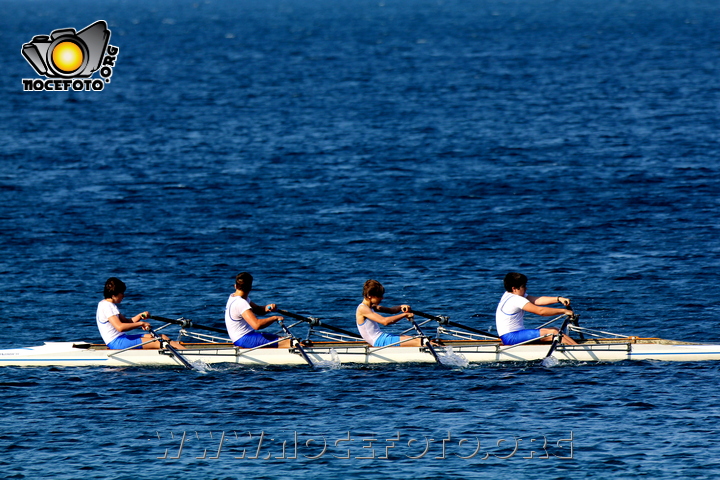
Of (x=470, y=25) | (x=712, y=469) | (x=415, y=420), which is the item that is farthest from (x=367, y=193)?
(x=470, y=25)

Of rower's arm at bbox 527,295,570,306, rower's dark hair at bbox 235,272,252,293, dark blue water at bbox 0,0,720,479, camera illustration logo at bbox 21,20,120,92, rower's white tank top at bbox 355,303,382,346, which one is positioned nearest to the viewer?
dark blue water at bbox 0,0,720,479

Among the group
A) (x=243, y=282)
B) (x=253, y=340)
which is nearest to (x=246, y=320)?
(x=253, y=340)

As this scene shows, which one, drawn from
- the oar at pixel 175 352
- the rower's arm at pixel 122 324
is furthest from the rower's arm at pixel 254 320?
the rower's arm at pixel 122 324

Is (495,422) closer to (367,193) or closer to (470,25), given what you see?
(367,193)

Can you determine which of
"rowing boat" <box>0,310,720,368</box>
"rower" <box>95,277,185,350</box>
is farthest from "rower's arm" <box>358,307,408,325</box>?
"rower" <box>95,277,185,350</box>

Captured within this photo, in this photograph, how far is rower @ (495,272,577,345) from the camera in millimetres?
23266

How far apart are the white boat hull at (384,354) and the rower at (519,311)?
0.74 ft

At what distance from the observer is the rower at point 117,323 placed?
918 inches

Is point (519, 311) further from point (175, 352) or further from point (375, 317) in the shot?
point (175, 352)

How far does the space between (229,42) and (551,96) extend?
2356 inches

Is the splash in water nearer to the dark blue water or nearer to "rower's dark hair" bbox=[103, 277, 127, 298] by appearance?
the dark blue water

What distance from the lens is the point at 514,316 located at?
23.8 meters

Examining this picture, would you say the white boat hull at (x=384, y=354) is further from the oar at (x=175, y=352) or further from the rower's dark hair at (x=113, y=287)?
the rower's dark hair at (x=113, y=287)

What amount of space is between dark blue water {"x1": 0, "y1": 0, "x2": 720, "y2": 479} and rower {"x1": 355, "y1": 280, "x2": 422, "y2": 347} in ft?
2.51
